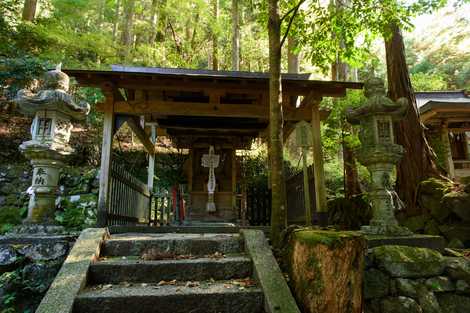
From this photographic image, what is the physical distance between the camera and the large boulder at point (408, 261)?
11.8ft

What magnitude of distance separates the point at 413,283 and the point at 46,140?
201 inches

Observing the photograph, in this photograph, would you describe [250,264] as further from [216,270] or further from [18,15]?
[18,15]

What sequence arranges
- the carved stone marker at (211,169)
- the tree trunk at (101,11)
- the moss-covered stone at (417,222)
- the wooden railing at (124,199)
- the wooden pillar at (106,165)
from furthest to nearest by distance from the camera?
the tree trunk at (101,11) → the carved stone marker at (211,169) → the moss-covered stone at (417,222) → the wooden railing at (124,199) → the wooden pillar at (106,165)

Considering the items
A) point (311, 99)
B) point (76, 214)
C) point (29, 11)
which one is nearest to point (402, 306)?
point (311, 99)

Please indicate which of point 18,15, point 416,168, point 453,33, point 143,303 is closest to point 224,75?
point 143,303

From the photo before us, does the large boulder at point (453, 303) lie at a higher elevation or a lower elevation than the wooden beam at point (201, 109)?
lower

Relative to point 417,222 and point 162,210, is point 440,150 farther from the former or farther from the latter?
point 162,210

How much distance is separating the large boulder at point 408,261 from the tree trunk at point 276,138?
1224mm

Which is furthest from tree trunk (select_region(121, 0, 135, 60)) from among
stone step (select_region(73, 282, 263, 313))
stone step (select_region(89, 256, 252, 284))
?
stone step (select_region(73, 282, 263, 313))

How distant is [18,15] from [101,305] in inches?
618

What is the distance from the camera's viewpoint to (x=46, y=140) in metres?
4.33

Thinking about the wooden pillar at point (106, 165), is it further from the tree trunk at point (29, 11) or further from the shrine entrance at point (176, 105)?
the tree trunk at point (29, 11)

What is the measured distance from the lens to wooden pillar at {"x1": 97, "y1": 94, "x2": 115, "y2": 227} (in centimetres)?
546

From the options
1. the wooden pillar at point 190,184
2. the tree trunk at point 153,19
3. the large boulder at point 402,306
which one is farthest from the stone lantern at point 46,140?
the tree trunk at point 153,19
